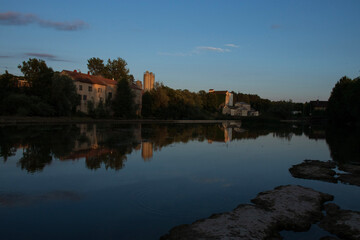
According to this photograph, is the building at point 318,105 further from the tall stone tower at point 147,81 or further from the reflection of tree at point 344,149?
the reflection of tree at point 344,149

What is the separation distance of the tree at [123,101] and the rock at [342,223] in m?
54.5

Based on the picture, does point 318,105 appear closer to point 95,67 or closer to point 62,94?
point 95,67

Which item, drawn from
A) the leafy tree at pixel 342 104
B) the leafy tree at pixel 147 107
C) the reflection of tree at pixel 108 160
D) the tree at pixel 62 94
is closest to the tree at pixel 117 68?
the leafy tree at pixel 147 107

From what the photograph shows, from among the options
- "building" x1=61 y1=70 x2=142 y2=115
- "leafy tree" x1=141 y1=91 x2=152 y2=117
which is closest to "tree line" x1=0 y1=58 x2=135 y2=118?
"building" x1=61 y1=70 x2=142 y2=115

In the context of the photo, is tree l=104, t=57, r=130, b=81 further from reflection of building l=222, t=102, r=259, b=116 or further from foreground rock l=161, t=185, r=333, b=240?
foreground rock l=161, t=185, r=333, b=240

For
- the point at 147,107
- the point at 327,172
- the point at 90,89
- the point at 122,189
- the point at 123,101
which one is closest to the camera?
the point at 122,189

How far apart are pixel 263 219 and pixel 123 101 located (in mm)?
54824

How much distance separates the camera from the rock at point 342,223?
586 centimetres

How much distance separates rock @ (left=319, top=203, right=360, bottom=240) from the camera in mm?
5857

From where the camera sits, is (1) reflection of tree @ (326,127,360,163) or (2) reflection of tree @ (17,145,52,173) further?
(1) reflection of tree @ (326,127,360,163)

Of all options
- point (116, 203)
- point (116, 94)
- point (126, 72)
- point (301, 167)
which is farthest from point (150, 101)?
point (116, 203)

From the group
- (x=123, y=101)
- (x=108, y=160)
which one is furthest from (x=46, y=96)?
(x=108, y=160)

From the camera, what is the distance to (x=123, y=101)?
59.0 meters

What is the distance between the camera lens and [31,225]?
612 centimetres
